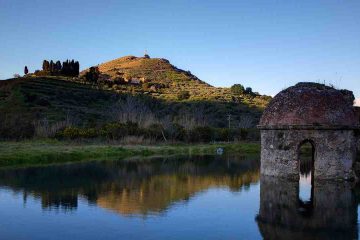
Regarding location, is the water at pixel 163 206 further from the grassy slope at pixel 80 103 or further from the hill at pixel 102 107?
the grassy slope at pixel 80 103

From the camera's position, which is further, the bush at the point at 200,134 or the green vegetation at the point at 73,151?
the bush at the point at 200,134

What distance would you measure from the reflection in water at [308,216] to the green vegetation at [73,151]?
14.5 meters

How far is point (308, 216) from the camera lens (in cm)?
1280

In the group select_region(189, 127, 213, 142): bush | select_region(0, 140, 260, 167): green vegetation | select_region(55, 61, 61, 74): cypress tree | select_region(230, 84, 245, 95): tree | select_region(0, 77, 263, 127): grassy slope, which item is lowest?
select_region(0, 140, 260, 167): green vegetation

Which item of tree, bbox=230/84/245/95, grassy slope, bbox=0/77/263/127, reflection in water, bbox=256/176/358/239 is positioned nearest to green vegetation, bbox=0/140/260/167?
reflection in water, bbox=256/176/358/239

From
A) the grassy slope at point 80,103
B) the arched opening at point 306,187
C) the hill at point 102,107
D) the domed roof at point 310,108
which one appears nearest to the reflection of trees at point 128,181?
the arched opening at point 306,187

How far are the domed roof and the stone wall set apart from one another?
477mm

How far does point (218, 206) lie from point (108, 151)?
58.9 feet

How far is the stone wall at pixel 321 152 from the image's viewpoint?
60.5 feet

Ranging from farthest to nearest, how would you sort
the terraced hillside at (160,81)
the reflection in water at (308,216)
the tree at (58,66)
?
the tree at (58,66) < the terraced hillside at (160,81) < the reflection in water at (308,216)

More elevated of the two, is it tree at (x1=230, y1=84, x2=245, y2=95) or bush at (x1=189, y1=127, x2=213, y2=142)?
tree at (x1=230, y1=84, x2=245, y2=95)

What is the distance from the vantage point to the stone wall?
18.4 metres

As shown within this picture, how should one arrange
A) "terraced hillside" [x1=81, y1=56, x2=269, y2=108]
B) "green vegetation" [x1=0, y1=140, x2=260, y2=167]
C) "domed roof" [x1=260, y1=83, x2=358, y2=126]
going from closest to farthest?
"domed roof" [x1=260, y1=83, x2=358, y2=126], "green vegetation" [x1=0, y1=140, x2=260, y2=167], "terraced hillside" [x1=81, y1=56, x2=269, y2=108]

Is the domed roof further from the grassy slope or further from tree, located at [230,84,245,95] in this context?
tree, located at [230,84,245,95]
